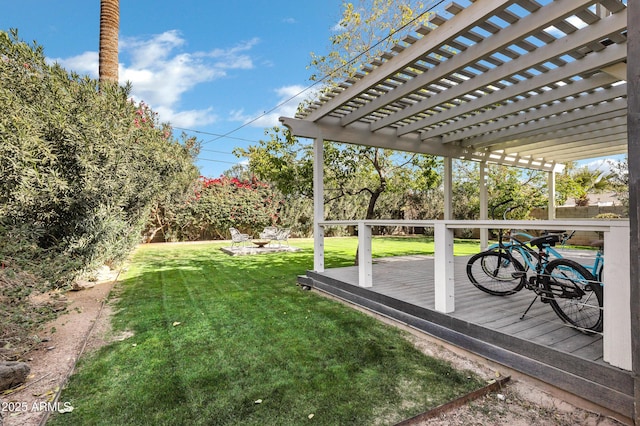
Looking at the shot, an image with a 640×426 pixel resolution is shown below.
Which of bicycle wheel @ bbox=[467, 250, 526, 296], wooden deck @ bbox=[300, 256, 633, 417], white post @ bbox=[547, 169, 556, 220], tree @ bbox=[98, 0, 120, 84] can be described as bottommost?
wooden deck @ bbox=[300, 256, 633, 417]

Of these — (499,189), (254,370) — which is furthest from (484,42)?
(499,189)

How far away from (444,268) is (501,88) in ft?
9.50

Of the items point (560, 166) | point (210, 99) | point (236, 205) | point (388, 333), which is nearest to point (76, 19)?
point (236, 205)

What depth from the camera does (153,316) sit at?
433 cm

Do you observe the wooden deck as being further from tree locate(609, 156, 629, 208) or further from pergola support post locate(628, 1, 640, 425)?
tree locate(609, 156, 629, 208)

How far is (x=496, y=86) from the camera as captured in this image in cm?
445

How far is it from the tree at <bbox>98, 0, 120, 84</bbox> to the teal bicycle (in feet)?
26.6

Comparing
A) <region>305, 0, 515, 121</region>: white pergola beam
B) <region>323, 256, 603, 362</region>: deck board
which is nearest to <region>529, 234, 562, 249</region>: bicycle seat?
<region>323, 256, 603, 362</region>: deck board

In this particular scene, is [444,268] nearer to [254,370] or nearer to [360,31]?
[254,370]

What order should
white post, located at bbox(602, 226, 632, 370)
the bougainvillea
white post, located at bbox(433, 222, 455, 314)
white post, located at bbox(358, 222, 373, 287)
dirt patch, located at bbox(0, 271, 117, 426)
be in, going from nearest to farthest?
1. white post, located at bbox(602, 226, 632, 370)
2. dirt patch, located at bbox(0, 271, 117, 426)
3. white post, located at bbox(433, 222, 455, 314)
4. white post, located at bbox(358, 222, 373, 287)
5. the bougainvillea

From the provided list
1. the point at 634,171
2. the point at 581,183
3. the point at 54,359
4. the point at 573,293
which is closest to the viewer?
the point at 634,171

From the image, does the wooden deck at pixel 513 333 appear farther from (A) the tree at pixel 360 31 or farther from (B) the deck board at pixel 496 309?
(A) the tree at pixel 360 31

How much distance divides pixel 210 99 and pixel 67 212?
24.2m

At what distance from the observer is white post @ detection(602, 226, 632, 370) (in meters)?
2.01
